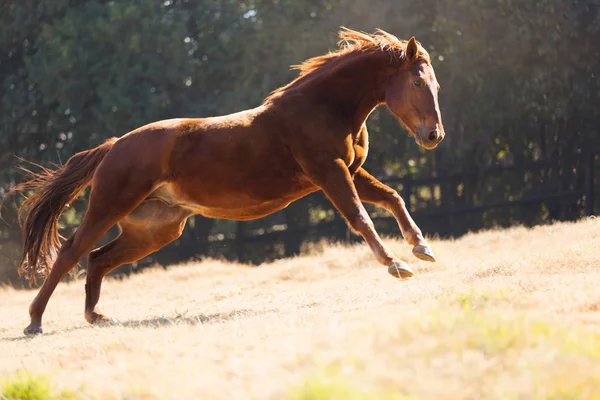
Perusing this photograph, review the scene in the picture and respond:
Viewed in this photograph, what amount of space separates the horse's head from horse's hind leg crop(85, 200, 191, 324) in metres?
2.36

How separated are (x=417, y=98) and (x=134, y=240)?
10.3 feet

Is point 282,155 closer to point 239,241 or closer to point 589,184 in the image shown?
point 239,241

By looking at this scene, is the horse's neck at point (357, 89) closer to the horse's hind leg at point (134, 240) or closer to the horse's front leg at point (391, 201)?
the horse's front leg at point (391, 201)

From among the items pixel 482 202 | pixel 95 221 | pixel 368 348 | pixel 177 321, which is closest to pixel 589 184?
pixel 482 202

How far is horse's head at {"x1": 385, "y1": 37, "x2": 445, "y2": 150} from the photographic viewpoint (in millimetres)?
7078

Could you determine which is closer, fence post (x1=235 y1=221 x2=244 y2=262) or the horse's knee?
the horse's knee

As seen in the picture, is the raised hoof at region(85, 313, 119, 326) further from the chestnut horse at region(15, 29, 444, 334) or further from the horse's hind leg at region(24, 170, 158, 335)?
the horse's hind leg at region(24, 170, 158, 335)

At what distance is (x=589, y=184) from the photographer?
1873cm

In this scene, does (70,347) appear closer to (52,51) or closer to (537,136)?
(52,51)

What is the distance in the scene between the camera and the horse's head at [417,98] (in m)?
7.08

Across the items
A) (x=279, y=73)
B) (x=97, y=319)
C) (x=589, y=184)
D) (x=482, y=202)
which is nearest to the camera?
(x=97, y=319)

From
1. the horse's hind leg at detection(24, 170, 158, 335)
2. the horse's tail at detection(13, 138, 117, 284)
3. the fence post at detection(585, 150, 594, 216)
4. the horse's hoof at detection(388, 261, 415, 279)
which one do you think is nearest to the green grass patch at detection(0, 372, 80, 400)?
the horse's hoof at detection(388, 261, 415, 279)

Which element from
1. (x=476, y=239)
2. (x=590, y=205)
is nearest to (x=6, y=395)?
(x=476, y=239)

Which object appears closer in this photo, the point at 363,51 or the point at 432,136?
the point at 432,136
